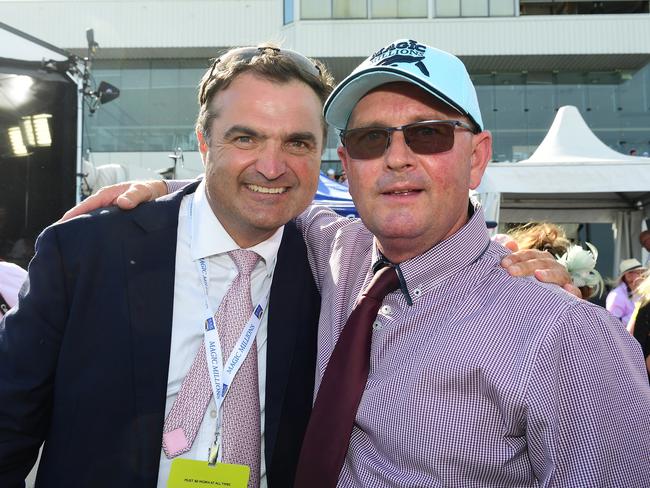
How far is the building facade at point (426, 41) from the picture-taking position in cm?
2047

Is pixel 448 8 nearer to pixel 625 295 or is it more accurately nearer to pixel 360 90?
pixel 625 295

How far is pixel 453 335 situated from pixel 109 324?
1.08m

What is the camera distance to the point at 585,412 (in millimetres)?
1310

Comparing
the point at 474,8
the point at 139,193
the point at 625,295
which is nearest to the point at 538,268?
the point at 139,193

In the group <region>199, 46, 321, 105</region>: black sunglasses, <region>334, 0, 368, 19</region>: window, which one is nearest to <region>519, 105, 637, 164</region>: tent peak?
<region>199, 46, 321, 105</region>: black sunglasses

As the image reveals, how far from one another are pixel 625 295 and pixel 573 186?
1810mm

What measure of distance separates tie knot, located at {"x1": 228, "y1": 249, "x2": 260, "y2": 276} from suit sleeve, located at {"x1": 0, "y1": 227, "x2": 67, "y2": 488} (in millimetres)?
586

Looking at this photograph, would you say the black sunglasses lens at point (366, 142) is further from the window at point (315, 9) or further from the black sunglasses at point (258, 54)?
the window at point (315, 9)

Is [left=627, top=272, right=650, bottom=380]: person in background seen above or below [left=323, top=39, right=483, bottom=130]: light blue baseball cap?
below

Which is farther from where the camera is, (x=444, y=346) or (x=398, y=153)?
(x=398, y=153)

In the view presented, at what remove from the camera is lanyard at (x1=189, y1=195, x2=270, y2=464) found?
6.00 ft

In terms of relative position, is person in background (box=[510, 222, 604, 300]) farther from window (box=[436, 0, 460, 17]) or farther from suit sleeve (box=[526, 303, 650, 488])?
window (box=[436, 0, 460, 17])

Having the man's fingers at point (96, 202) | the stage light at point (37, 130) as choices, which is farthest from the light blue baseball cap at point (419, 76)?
the stage light at point (37, 130)

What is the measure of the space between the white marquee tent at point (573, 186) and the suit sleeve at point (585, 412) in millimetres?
6122
